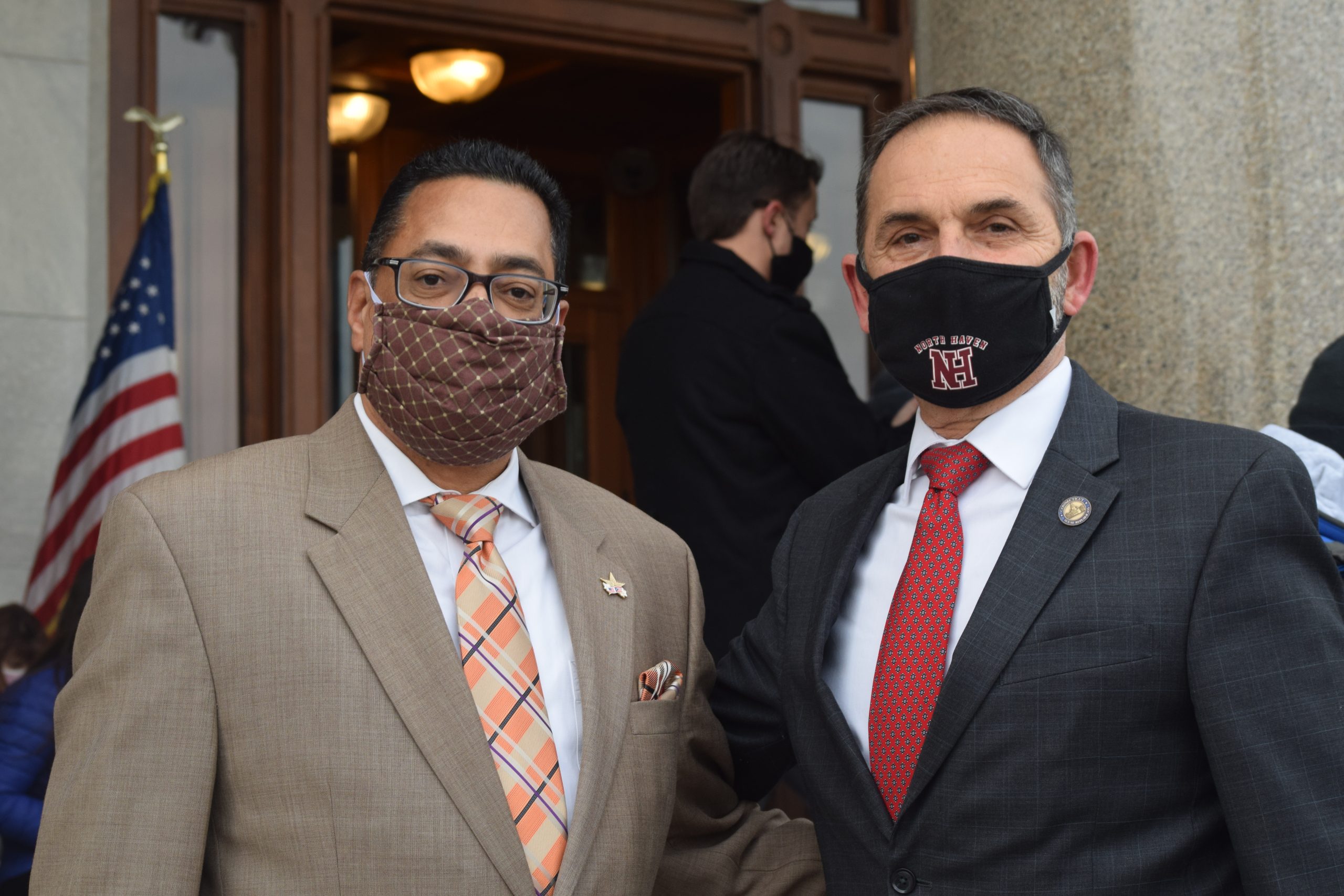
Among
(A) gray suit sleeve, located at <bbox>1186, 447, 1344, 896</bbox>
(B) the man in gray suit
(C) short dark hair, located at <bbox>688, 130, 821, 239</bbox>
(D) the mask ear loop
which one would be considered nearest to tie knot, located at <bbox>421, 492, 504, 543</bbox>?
(D) the mask ear loop

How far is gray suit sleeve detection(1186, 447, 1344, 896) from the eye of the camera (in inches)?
70.9

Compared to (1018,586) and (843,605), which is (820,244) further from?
(1018,586)

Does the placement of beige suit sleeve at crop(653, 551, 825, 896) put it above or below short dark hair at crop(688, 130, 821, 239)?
below

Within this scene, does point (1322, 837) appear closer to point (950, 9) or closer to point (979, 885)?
point (979, 885)

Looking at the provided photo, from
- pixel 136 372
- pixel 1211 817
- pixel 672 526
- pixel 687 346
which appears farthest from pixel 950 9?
pixel 1211 817

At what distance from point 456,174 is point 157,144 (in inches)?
93.6

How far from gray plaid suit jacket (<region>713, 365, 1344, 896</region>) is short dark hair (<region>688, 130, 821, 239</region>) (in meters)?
2.32

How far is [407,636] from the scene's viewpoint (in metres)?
2.09

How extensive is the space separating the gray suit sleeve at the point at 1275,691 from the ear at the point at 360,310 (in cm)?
137

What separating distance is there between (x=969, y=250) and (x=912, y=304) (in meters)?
0.13

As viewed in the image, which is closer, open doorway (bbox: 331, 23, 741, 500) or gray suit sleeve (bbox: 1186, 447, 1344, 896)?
gray suit sleeve (bbox: 1186, 447, 1344, 896)

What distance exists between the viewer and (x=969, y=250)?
7.25 ft

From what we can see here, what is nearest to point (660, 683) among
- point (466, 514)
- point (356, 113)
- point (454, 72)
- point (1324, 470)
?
point (466, 514)

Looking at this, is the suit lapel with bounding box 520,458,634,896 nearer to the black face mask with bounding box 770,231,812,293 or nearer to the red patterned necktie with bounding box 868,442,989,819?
the red patterned necktie with bounding box 868,442,989,819
